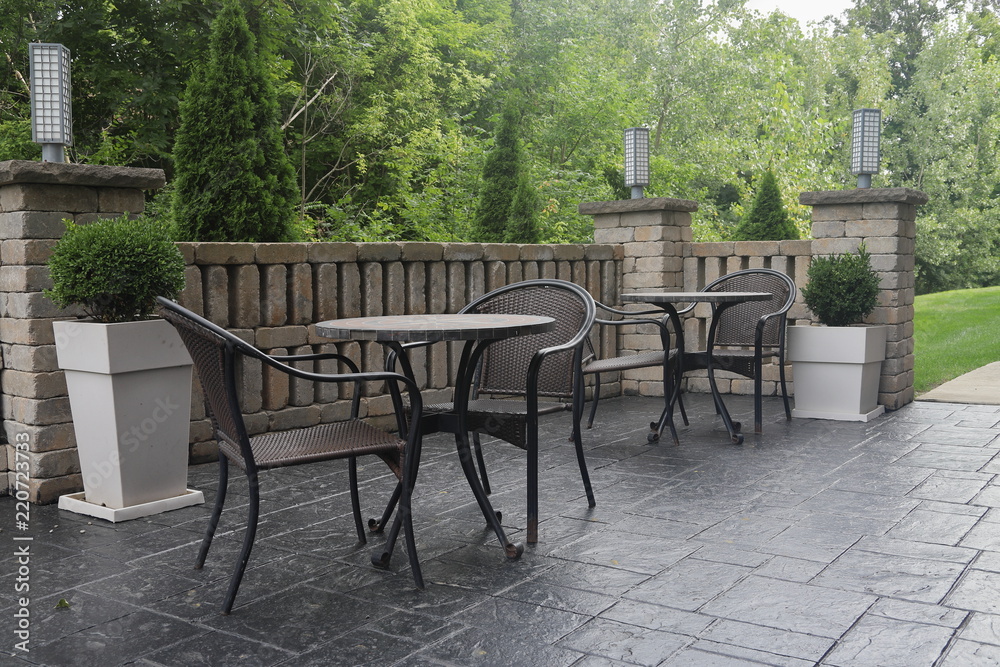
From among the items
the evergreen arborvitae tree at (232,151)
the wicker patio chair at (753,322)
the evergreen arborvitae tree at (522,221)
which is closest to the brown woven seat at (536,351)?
the wicker patio chair at (753,322)

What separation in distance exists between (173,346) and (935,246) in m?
22.3

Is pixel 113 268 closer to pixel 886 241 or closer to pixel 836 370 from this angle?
pixel 836 370

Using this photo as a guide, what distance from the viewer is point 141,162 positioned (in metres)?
11.9

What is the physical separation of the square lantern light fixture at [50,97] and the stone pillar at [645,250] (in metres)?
3.93

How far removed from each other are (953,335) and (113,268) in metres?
9.94

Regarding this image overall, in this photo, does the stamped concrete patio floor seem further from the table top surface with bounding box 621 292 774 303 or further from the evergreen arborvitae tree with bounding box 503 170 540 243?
the evergreen arborvitae tree with bounding box 503 170 540 243

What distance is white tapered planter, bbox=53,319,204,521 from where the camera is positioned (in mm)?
3336

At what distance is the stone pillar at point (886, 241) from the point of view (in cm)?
566

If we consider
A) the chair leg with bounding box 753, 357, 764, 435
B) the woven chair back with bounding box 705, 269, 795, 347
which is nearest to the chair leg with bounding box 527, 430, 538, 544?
the chair leg with bounding box 753, 357, 764, 435

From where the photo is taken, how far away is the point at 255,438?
9.00ft

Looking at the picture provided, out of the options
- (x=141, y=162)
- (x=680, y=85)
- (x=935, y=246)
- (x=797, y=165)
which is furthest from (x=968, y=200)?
(x=141, y=162)

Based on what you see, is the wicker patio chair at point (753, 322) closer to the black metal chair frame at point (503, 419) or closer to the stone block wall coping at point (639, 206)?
the stone block wall coping at point (639, 206)

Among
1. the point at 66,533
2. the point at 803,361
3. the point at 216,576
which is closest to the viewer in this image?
the point at 216,576

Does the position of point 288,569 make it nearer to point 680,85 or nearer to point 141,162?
point 141,162
